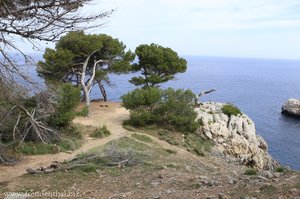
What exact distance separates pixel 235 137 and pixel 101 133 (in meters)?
8.87

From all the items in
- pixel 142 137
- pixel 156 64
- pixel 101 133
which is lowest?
pixel 142 137

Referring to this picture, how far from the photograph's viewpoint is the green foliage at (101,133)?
66.2ft

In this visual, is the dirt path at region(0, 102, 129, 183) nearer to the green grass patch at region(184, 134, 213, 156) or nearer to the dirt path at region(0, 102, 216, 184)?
the dirt path at region(0, 102, 216, 184)

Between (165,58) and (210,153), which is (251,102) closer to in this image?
(165,58)

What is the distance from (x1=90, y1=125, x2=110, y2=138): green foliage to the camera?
2017 centimetres

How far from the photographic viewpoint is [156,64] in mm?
31562

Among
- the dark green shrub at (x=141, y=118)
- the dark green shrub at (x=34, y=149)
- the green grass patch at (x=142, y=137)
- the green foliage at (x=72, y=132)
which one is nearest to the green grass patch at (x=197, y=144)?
the green grass patch at (x=142, y=137)

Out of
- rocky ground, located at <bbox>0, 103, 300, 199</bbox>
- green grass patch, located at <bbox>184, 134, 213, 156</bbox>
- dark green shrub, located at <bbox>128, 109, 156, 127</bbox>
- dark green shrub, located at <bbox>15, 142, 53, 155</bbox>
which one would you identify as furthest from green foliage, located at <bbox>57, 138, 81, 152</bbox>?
green grass patch, located at <bbox>184, 134, 213, 156</bbox>

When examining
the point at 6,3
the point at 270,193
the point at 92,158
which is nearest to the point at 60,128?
the point at 92,158

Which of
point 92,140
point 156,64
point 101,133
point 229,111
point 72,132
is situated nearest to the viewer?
point 92,140

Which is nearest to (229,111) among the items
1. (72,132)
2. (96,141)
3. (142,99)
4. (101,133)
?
(142,99)

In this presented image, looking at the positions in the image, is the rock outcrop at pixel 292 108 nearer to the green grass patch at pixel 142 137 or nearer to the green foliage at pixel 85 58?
the green foliage at pixel 85 58

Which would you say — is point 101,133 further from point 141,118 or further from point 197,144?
point 197,144

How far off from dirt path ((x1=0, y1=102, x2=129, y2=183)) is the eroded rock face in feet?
18.4
